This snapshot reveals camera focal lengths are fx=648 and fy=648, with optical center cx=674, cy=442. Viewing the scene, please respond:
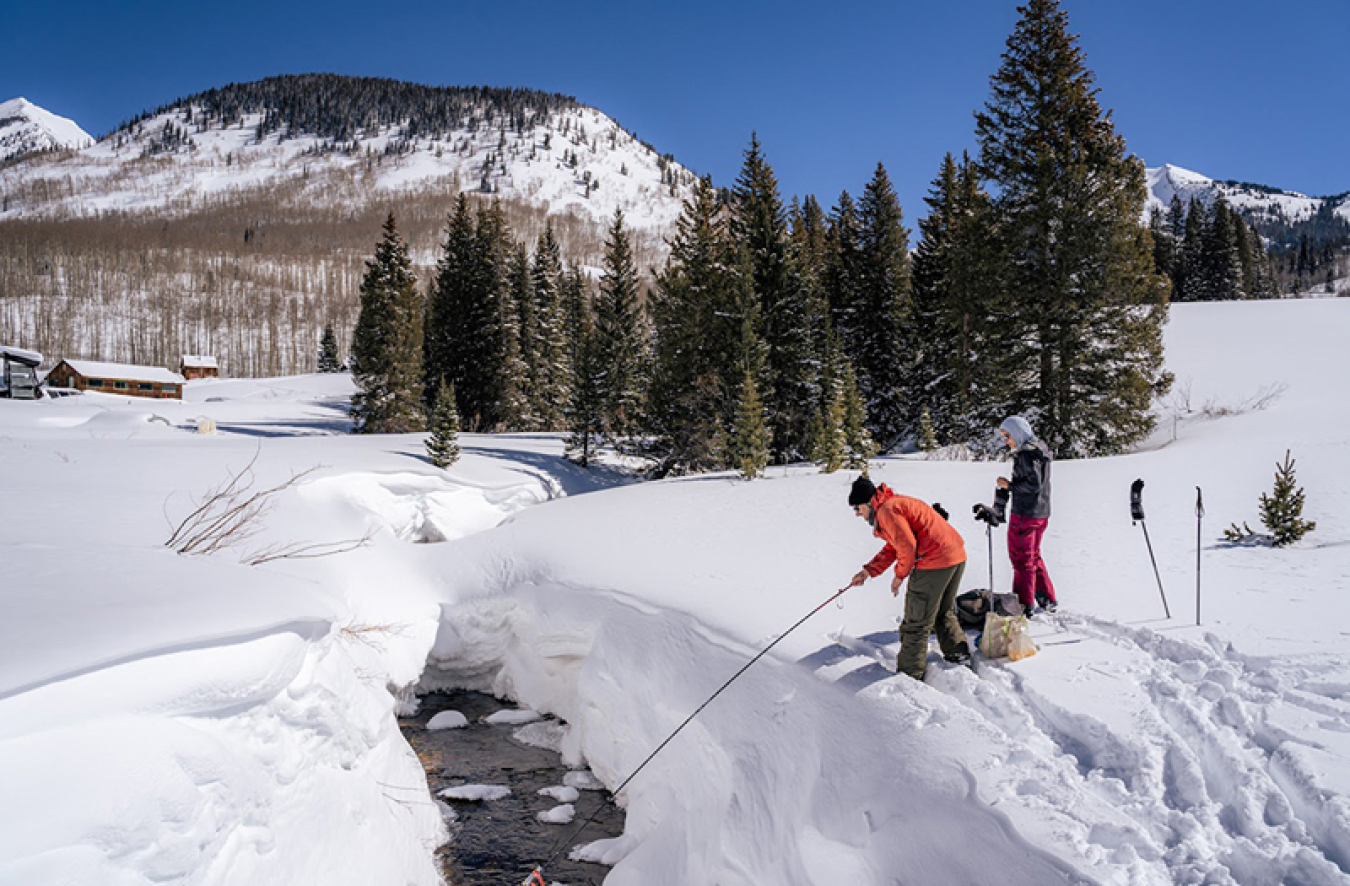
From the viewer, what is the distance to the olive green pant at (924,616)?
4977 mm

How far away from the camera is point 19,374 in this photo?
3647 cm

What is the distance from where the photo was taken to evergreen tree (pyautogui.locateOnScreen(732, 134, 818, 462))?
70.5 ft

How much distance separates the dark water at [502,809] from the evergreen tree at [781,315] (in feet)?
47.9

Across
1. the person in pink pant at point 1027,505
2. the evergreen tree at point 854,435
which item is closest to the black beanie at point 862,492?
the person in pink pant at point 1027,505

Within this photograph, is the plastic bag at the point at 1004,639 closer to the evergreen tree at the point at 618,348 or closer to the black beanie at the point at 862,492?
the black beanie at the point at 862,492

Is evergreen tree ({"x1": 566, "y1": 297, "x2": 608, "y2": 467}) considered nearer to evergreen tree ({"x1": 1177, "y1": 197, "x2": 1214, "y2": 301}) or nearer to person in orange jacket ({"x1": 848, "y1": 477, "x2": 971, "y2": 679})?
person in orange jacket ({"x1": 848, "y1": 477, "x2": 971, "y2": 679})

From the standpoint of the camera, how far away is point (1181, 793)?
356 centimetres

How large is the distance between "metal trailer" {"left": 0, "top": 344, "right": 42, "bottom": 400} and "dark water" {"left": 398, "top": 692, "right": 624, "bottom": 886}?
139 feet

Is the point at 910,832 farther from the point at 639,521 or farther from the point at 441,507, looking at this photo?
the point at 441,507

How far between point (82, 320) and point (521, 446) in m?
120

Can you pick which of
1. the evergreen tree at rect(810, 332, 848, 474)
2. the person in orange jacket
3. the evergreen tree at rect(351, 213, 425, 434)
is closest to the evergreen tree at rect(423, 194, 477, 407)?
the evergreen tree at rect(351, 213, 425, 434)

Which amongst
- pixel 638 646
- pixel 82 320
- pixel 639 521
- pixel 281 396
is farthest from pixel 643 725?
pixel 82 320

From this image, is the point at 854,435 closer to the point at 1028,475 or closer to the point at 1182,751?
the point at 1028,475

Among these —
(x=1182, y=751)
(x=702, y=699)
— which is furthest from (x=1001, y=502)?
(x=702, y=699)
